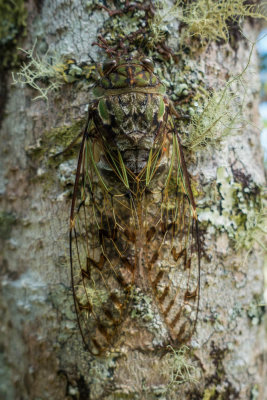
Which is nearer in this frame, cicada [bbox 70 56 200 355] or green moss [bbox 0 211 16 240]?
cicada [bbox 70 56 200 355]

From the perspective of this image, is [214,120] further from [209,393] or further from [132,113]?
→ [209,393]

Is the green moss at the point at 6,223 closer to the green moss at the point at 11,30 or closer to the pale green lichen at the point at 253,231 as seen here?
the green moss at the point at 11,30

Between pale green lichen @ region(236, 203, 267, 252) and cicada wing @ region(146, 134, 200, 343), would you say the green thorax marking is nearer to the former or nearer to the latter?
cicada wing @ region(146, 134, 200, 343)

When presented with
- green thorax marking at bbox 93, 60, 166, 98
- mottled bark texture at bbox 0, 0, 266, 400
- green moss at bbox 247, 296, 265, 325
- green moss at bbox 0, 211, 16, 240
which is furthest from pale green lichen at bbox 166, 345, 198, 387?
green thorax marking at bbox 93, 60, 166, 98

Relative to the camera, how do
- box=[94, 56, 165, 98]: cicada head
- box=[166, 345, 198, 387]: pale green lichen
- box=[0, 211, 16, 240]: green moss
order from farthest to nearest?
1. box=[0, 211, 16, 240]: green moss
2. box=[94, 56, 165, 98]: cicada head
3. box=[166, 345, 198, 387]: pale green lichen

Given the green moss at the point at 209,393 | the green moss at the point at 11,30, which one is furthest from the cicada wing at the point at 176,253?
the green moss at the point at 11,30

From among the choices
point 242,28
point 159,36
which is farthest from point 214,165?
point 242,28
